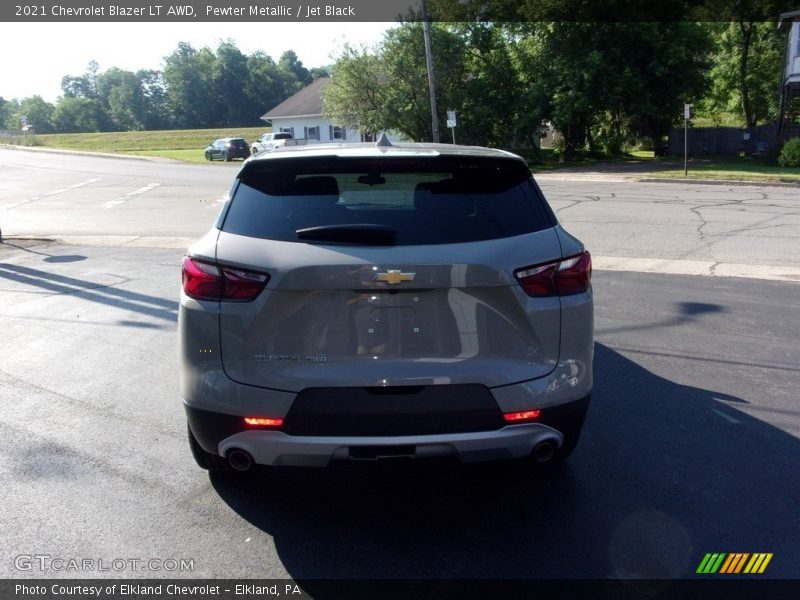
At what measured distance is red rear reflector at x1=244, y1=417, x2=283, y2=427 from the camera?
3203mm

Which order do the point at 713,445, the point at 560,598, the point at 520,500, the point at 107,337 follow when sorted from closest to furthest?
the point at 560,598 < the point at 520,500 < the point at 713,445 < the point at 107,337

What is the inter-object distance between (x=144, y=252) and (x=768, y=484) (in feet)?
34.3

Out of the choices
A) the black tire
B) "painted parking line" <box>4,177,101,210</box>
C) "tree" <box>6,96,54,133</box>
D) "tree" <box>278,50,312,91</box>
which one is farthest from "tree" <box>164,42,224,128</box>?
the black tire

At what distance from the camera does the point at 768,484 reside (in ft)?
13.0

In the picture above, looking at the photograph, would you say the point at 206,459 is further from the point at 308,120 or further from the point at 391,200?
the point at 308,120

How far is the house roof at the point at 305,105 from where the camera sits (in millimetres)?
56625

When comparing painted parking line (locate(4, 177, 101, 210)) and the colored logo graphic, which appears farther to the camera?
painted parking line (locate(4, 177, 101, 210))

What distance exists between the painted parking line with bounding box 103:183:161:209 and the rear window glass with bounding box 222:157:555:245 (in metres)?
18.5

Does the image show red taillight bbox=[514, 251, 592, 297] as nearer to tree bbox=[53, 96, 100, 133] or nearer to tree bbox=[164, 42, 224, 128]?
tree bbox=[164, 42, 224, 128]

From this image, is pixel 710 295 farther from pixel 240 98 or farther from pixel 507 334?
pixel 240 98

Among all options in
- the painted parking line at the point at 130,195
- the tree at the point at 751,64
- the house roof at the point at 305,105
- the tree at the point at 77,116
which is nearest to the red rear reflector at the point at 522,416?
the painted parking line at the point at 130,195

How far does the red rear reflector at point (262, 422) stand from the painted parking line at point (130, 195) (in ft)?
61.8

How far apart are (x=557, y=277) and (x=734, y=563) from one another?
1527mm

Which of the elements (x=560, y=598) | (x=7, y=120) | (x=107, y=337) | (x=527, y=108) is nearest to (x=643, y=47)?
(x=527, y=108)
